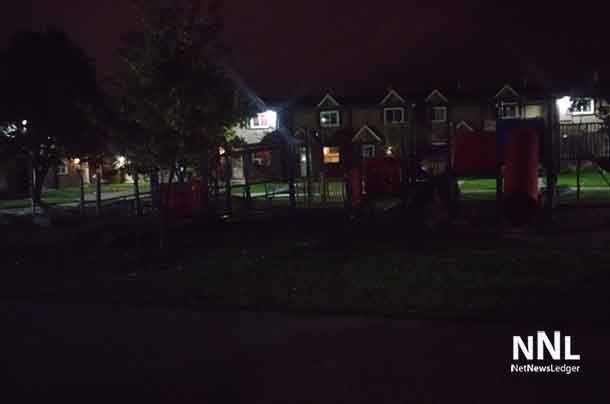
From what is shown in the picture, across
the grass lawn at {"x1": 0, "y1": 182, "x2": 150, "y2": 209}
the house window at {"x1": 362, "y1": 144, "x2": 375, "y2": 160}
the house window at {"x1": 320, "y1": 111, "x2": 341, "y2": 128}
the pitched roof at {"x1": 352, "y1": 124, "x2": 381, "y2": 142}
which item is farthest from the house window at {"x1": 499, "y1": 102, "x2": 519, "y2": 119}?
the grass lawn at {"x1": 0, "y1": 182, "x2": 150, "y2": 209}

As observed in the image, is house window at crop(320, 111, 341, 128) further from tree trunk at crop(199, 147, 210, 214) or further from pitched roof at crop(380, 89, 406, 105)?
tree trunk at crop(199, 147, 210, 214)

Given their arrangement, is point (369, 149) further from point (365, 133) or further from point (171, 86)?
point (171, 86)

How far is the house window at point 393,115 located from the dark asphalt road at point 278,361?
44550 mm

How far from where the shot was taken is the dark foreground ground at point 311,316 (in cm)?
643

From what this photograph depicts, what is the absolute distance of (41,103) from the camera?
2869cm

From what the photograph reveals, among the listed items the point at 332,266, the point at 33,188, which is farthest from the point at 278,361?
the point at 33,188

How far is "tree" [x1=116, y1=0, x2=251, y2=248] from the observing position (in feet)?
44.9

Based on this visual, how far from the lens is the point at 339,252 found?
14.0 m

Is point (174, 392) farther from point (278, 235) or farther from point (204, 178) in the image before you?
point (204, 178)

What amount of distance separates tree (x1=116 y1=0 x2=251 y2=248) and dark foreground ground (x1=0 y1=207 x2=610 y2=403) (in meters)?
2.73

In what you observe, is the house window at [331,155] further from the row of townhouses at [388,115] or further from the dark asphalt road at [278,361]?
the dark asphalt road at [278,361]

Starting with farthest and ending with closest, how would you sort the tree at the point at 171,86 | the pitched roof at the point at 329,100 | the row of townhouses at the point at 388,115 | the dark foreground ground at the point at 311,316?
the pitched roof at the point at 329,100 → the row of townhouses at the point at 388,115 → the tree at the point at 171,86 → the dark foreground ground at the point at 311,316

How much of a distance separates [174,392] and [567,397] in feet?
12.8

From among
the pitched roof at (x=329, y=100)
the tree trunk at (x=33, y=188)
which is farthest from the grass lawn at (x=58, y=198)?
the pitched roof at (x=329, y=100)
